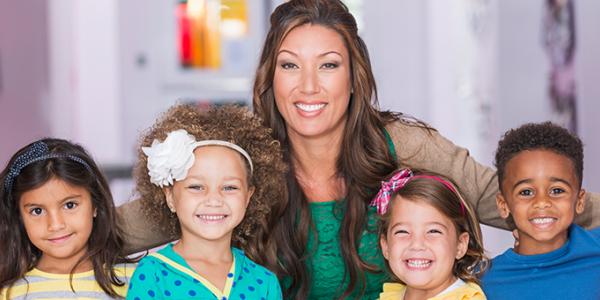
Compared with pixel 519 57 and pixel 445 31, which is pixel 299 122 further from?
pixel 445 31

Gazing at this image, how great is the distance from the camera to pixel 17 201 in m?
2.55

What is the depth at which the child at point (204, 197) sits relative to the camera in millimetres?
2400

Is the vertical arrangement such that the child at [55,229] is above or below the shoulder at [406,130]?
below

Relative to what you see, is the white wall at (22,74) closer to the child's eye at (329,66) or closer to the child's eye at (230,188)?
the child's eye at (329,66)

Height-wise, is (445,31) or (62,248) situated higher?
(445,31)

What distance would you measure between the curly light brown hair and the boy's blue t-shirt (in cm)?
62

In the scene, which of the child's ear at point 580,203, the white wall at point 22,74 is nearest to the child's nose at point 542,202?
the child's ear at point 580,203

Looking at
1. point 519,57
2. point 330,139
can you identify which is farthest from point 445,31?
point 330,139

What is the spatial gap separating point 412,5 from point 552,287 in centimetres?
447

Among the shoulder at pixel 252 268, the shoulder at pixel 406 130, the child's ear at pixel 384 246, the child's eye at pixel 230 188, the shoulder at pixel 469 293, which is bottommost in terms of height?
the shoulder at pixel 469 293

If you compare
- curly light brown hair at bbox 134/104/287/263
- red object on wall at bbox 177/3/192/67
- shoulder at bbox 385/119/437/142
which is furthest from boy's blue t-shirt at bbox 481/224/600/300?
red object on wall at bbox 177/3/192/67

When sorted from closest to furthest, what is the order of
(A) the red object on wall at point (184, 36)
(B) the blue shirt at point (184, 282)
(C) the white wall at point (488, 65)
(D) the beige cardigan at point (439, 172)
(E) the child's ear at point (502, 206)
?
(B) the blue shirt at point (184, 282), (E) the child's ear at point (502, 206), (D) the beige cardigan at point (439, 172), (C) the white wall at point (488, 65), (A) the red object on wall at point (184, 36)

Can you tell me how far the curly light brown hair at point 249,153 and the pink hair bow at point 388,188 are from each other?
29cm

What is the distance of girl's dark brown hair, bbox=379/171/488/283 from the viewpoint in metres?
2.46
